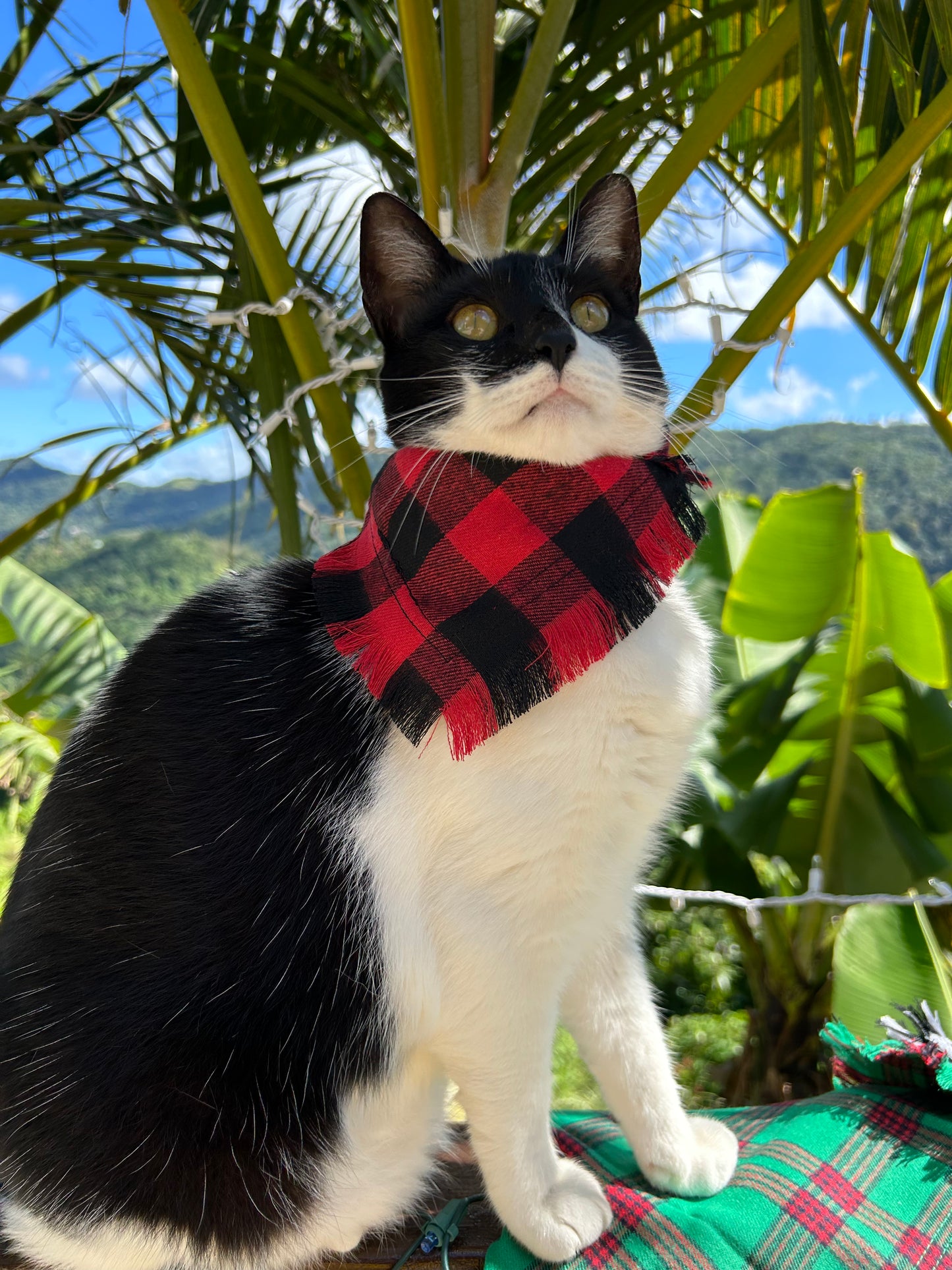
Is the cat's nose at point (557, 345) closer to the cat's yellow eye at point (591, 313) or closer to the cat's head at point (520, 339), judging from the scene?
the cat's head at point (520, 339)

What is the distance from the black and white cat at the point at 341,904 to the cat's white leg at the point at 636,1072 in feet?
0.30

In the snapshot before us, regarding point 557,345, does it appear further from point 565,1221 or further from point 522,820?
point 565,1221

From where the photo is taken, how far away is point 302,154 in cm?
158

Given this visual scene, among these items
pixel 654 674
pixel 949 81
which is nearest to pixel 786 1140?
pixel 654 674

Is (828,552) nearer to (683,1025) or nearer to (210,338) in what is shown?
(210,338)

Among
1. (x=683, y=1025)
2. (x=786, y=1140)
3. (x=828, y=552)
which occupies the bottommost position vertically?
(x=683, y=1025)

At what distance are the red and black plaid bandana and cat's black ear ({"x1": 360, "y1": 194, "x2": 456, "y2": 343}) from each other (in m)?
→ 0.14

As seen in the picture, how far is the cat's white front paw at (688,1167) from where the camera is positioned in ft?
2.67

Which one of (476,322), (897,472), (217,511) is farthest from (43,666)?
(897,472)

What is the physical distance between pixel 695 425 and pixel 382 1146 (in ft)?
2.35

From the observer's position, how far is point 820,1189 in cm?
80

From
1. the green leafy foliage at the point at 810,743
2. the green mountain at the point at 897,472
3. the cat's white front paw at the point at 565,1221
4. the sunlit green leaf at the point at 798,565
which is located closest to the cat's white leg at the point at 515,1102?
the cat's white front paw at the point at 565,1221

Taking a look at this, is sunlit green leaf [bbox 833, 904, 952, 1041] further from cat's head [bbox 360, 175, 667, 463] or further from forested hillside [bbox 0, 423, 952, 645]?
cat's head [bbox 360, 175, 667, 463]

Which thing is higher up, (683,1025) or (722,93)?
(722,93)
